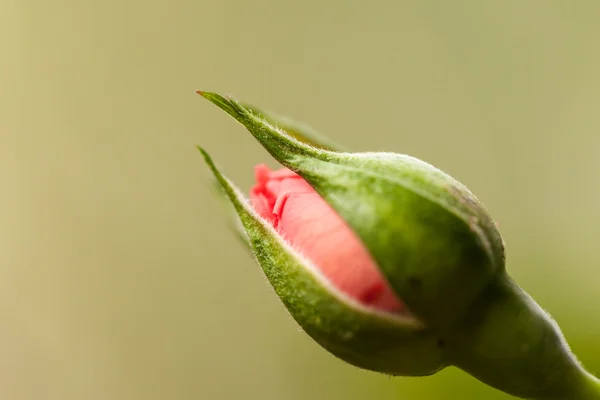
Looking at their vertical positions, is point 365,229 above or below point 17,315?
above

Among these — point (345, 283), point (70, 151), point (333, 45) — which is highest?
point (333, 45)

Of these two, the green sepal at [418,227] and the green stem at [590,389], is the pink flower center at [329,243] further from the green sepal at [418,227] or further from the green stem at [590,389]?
the green stem at [590,389]

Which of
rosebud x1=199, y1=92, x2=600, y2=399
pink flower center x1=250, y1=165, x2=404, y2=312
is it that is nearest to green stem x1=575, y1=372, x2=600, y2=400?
rosebud x1=199, y1=92, x2=600, y2=399

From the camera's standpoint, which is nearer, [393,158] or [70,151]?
[393,158]

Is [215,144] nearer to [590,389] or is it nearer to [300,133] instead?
[300,133]

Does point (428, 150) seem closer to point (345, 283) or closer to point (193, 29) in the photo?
point (193, 29)

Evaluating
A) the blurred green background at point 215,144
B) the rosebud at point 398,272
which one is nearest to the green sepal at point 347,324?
the rosebud at point 398,272

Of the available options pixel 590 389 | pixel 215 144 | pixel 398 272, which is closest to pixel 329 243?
pixel 398 272

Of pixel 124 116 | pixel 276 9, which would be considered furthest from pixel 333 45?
pixel 124 116
